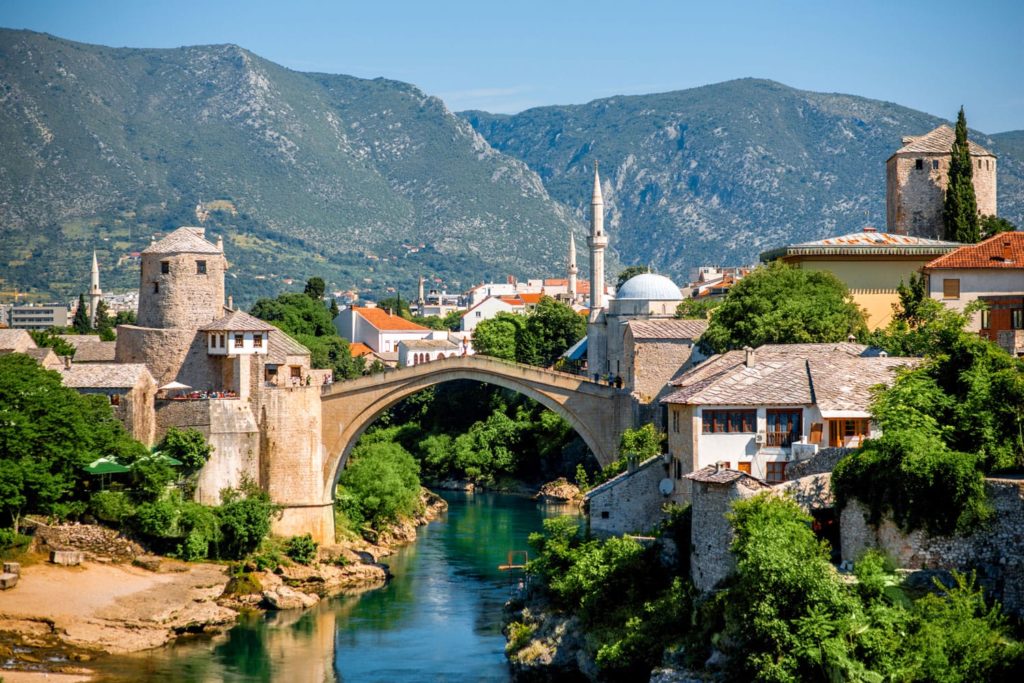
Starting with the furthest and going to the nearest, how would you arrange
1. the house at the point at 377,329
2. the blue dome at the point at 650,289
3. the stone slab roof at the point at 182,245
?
the house at the point at 377,329 → the blue dome at the point at 650,289 → the stone slab roof at the point at 182,245

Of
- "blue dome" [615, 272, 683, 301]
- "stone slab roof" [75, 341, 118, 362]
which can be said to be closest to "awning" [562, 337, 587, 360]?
"blue dome" [615, 272, 683, 301]

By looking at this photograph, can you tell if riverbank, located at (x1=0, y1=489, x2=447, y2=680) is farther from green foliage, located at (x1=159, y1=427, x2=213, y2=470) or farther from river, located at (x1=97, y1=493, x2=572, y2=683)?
green foliage, located at (x1=159, y1=427, x2=213, y2=470)

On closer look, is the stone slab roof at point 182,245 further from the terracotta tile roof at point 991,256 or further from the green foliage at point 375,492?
the terracotta tile roof at point 991,256

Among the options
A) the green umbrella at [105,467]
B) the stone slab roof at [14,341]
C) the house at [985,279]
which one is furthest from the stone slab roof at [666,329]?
the stone slab roof at [14,341]

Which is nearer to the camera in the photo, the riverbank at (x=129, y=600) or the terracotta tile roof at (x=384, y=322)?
the riverbank at (x=129, y=600)

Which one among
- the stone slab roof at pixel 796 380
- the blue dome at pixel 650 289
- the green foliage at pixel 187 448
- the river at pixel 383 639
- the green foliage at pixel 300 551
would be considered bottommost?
the river at pixel 383 639

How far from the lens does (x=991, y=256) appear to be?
44.5m

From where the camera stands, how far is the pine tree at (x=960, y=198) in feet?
184

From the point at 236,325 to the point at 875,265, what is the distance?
2024cm

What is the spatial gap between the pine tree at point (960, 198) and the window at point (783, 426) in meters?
21.7

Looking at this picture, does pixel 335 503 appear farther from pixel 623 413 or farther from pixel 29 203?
pixel 29 203

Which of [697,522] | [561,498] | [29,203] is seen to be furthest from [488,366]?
[29,203]

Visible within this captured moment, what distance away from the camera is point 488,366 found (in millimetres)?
54469

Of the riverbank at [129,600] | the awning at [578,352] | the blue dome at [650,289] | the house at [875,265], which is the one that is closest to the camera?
the riverbank at [129,600]
